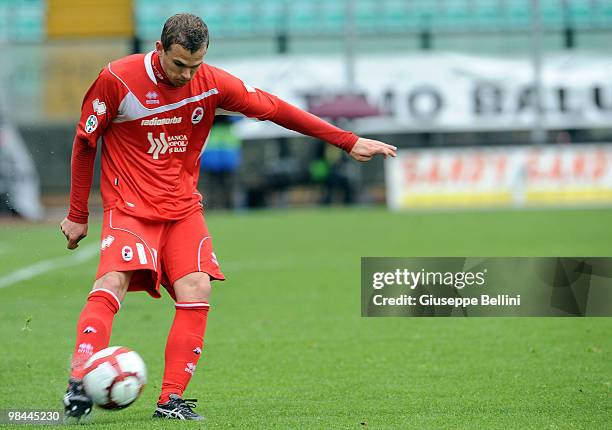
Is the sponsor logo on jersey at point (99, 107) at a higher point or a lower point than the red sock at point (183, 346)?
higher

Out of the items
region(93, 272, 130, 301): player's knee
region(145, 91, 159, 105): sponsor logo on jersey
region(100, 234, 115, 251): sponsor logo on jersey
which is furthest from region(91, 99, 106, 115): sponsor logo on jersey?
region(93, 272, 130, 301): player's knee

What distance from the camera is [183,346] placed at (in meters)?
6.02

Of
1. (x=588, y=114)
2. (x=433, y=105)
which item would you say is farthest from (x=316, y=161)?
(x=588, y=114)

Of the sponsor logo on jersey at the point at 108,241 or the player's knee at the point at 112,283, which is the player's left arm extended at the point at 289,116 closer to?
the sponsor logo on jersey at the point at 108,241

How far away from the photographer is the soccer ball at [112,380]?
5.40m

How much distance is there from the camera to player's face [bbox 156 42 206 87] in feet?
18.5

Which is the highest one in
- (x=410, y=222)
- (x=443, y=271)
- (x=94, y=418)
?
(x=443, y=271)

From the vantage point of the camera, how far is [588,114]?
33562 millimetres

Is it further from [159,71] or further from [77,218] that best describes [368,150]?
[77,218]

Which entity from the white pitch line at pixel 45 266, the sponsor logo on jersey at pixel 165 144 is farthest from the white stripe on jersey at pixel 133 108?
the white pitch line at pixel 45 266

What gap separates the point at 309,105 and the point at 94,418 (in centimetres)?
2711

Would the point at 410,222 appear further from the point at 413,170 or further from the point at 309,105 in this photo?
the point at 309,105

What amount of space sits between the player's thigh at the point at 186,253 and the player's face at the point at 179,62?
28.5 inches

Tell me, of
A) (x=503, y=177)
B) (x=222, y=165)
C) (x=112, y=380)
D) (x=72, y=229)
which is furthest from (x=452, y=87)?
(x=112, y=380)
